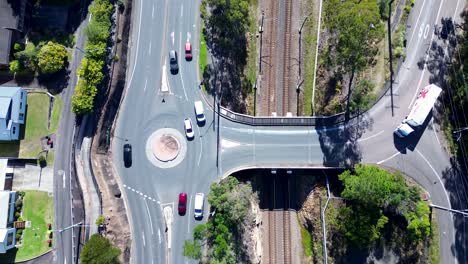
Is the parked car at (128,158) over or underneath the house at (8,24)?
underneath

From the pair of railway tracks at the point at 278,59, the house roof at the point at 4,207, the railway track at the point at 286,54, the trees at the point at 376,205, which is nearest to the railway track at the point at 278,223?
the trees at the point at 376,205

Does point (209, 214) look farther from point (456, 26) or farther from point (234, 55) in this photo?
point (456, 26)

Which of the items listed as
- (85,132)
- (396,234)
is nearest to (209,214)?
(85,132)

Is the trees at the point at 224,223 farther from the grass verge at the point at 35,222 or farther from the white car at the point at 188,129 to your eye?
the grass verge at the point at 35,222

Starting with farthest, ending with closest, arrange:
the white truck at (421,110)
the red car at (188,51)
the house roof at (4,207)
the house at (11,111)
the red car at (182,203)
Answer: the red car at (188,51), the red car at (182,203), the house at (11,111), the house roof at (4,207), the white truck at (421,110)

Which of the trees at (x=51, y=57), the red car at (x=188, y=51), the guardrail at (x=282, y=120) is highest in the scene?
the red car at (x=188, y=51)

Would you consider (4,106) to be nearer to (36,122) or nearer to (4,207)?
(36,122)

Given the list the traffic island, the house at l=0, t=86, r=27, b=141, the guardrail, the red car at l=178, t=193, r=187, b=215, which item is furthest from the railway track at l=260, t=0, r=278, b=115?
the house at l=0, t=86, r=27, b=141
